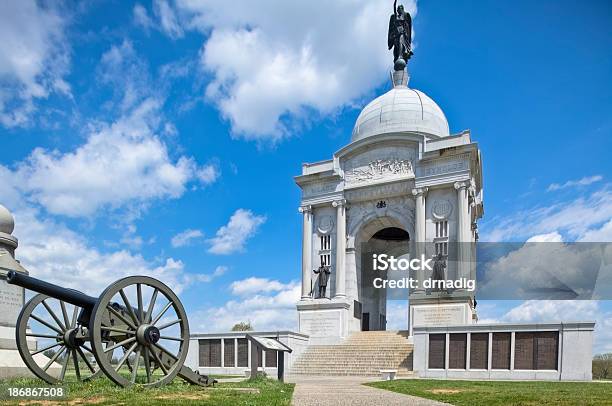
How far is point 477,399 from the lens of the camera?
12750 millimetres

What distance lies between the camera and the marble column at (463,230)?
31.7 meters

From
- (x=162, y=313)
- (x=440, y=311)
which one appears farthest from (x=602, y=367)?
(x=162, y=313)

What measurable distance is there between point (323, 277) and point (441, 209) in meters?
8.79

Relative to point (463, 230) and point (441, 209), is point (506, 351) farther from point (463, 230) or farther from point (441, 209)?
point (441, 209)

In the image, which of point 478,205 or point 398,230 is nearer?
point 478,205

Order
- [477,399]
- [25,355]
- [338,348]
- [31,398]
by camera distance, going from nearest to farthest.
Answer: [31,398] < [477,399] < [25,355] < [338,348]

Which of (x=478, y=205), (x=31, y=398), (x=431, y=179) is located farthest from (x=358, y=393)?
(x=478, y=205)

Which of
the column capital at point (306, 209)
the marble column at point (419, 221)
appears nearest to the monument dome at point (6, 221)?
the column capital at point (306, 209)

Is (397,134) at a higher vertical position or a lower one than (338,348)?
higher

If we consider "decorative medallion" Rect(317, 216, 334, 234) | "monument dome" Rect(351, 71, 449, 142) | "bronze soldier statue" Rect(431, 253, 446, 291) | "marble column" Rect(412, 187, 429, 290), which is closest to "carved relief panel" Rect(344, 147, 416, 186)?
"marble column" Rect(412, 187, 429, 290)

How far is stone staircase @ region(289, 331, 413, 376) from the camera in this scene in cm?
2716

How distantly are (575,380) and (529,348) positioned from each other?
85.1 inches

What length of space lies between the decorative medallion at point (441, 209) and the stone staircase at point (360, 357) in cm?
741

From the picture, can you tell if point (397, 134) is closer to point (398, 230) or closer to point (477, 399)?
point (398, 230)
